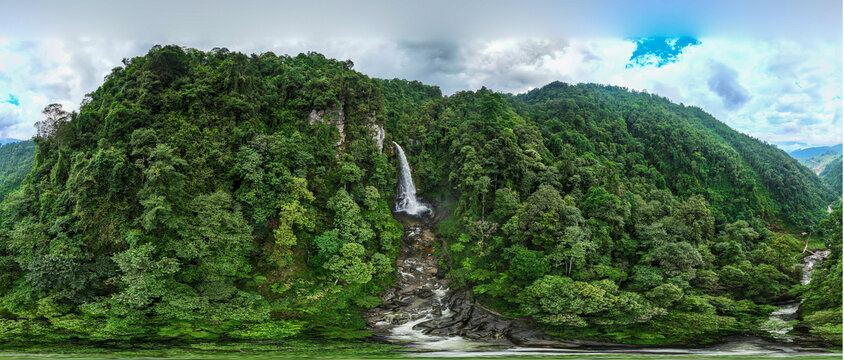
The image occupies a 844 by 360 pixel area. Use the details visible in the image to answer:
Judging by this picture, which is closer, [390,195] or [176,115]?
[176,115]

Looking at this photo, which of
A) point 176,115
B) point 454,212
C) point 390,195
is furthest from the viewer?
point 390,195

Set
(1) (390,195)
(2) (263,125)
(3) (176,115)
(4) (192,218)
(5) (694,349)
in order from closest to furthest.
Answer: (5) (694,349) < (4) (192,218) < (3) (176,115) < (2) (263,125) < (1) (390,195)

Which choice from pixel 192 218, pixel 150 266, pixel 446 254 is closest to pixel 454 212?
pixel 446 254

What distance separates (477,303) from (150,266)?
900 inches

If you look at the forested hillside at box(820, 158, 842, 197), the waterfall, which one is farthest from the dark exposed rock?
the forested hillside at box(820, 158, 842, 197)

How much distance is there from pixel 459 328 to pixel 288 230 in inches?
600

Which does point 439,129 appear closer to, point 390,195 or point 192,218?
point 390,195

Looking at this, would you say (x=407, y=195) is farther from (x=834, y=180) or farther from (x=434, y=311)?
(x=834, y=180)

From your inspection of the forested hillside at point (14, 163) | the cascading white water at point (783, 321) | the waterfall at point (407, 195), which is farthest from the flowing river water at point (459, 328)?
the forested hillside at point (14, 163)

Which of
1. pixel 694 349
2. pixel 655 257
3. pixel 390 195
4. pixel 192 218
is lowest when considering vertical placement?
pixel 694 349

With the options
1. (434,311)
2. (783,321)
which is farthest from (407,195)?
(783,321)

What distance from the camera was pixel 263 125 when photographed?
34.3 m

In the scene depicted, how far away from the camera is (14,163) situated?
169 feet

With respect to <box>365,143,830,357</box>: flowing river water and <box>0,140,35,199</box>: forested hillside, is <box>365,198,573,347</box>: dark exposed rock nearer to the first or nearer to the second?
<box>365,143,830,357</box>: flowing river water
